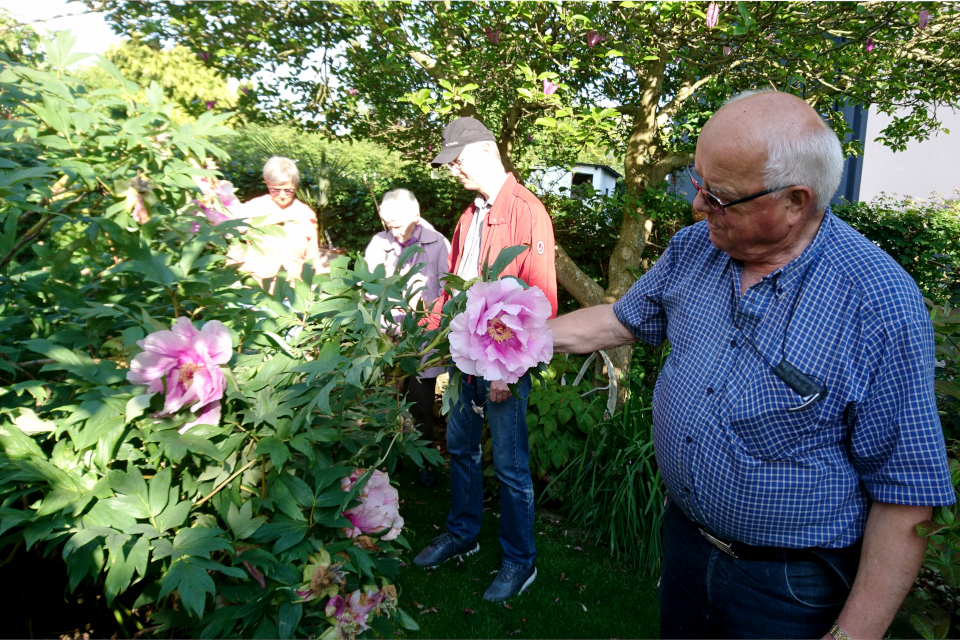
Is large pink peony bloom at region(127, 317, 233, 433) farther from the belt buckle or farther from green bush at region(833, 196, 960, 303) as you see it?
green bush at region(833, 196, 960, 303)

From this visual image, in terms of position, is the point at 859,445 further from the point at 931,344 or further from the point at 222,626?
the point at 222,626

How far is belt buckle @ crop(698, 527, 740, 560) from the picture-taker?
1.55 metres

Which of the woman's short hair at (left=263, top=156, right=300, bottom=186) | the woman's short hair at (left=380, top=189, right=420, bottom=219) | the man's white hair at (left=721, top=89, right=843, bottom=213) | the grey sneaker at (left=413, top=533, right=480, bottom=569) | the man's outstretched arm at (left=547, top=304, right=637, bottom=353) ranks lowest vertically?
the grey sneaker at (left=413, top=533, right=480, bottom=569)

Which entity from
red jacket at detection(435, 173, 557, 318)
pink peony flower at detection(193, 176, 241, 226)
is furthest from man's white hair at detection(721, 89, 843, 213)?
A: red jacket at detection(435, 173, 557, 318)

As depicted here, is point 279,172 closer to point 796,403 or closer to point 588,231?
point 588,231

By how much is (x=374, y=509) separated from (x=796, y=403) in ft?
2.93

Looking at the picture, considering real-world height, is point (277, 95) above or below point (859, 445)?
above

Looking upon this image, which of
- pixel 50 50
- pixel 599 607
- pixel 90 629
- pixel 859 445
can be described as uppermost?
pixel 50 50

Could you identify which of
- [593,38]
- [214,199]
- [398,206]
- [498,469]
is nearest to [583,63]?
[593,38]

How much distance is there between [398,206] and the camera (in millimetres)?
4246

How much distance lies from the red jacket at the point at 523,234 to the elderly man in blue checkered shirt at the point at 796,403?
4.02 feet

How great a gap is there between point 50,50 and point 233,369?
984mm

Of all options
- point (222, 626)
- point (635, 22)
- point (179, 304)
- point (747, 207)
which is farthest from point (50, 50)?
point (635, 22)

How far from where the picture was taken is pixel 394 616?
4.27 ft
